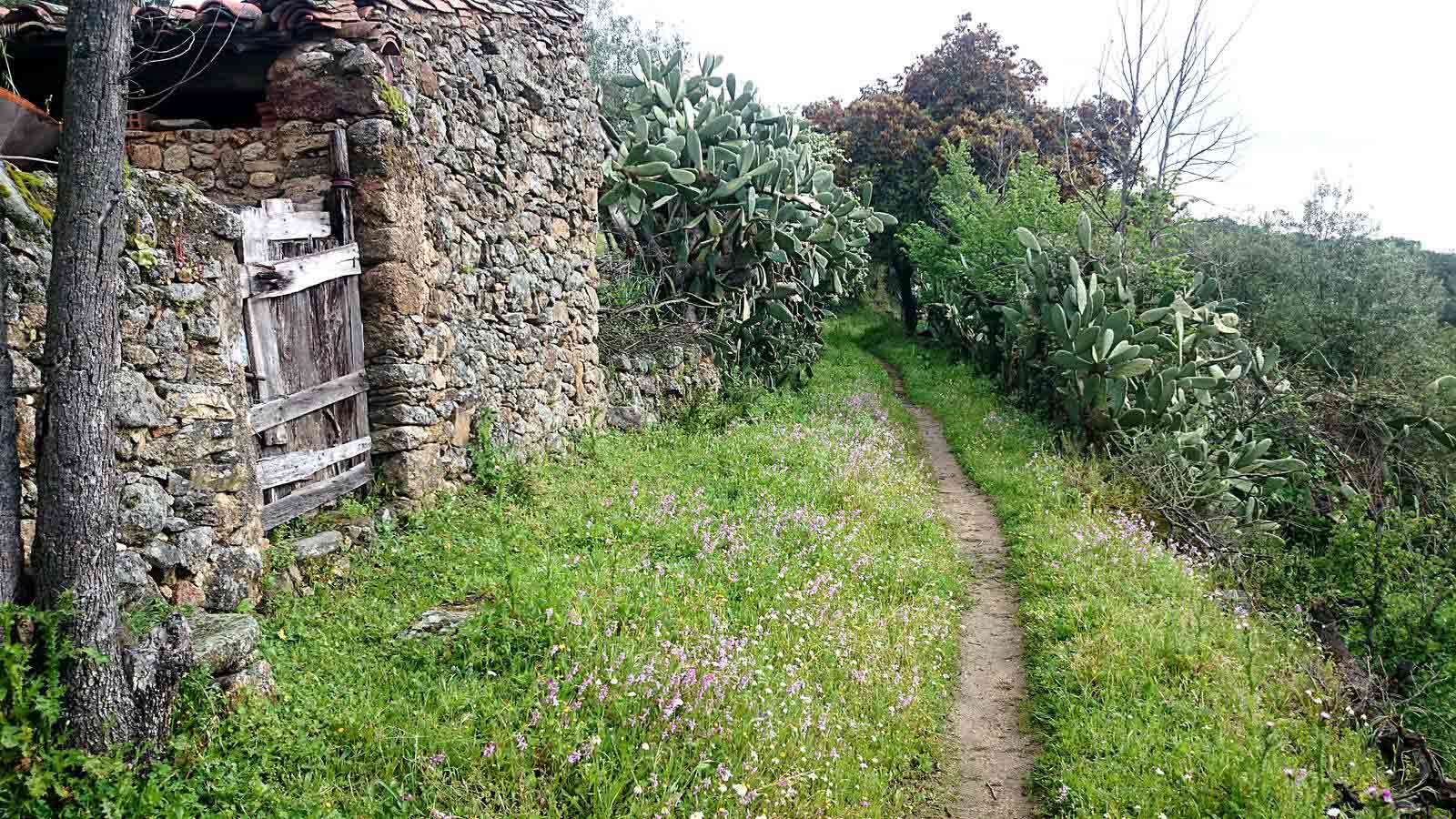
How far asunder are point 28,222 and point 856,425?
374 inches

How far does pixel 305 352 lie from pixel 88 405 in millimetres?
2315

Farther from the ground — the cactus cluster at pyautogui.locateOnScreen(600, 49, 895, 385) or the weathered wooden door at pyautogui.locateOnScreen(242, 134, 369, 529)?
the cactus cluster at pyautogui.locateOnScreen(600, 49, 895, 385)

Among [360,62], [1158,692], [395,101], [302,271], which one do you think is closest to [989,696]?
[1158,692]

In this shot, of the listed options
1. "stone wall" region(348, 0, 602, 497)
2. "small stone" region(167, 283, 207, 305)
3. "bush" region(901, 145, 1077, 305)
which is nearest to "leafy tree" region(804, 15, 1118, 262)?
"bush" region(901, 145, 1077, 305)

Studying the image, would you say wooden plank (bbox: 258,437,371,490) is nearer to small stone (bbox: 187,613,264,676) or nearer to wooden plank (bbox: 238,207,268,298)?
wooden plank (bbox: 238,207,268,298)

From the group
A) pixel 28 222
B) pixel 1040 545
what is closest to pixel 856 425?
pixel 1040 545

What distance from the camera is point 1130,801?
14.0ft

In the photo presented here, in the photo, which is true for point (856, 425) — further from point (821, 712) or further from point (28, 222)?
point (28, 222)

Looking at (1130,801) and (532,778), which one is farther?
(1130,801)

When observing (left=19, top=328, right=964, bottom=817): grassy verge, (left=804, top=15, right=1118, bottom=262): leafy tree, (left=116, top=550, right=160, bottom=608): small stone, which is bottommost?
(left=19, top=328, right=964, bottom=817): grassy verge

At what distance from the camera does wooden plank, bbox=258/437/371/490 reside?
5.03 metres

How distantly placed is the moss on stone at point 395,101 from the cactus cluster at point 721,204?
5014 mm

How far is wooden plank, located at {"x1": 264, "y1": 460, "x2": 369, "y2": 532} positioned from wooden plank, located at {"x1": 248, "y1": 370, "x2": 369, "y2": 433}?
454mm

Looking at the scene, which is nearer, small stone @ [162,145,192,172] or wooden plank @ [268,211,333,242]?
wooden plank @ [268,211,333,242]
